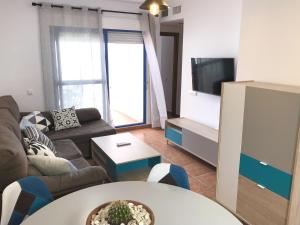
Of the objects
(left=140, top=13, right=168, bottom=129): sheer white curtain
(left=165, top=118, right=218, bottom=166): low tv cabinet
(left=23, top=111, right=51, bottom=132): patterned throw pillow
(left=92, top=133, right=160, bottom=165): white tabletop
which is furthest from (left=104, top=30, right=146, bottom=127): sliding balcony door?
(left=92, top=133, right=160, bottom=165): white tabletop

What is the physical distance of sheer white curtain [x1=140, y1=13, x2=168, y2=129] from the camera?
5.04 metres

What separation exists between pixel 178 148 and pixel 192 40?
77.2 inches

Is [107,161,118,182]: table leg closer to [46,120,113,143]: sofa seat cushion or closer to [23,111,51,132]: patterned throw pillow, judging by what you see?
[46,120,113,143]: sofa seat cushion

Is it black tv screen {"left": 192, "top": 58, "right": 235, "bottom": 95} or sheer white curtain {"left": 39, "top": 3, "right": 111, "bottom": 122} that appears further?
sheer white curtain {"left": 39, "top": 3, "right": 111, "bottom": 122}

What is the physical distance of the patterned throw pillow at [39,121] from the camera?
382cm

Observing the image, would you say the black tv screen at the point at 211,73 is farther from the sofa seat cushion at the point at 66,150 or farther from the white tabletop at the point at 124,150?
the sofa seat cushion at the point at 66,150

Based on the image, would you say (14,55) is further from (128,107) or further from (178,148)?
(178,148)

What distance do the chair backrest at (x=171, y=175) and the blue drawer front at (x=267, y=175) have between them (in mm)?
833

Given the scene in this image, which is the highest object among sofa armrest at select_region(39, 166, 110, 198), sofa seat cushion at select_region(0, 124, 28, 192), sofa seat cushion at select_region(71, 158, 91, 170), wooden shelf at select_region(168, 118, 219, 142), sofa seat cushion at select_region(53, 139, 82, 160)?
sofa seat cushion at select_region(0, 124, 28, 192)

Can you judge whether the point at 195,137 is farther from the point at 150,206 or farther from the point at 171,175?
the point at 150,206

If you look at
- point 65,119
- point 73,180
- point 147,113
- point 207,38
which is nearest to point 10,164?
point 73,180

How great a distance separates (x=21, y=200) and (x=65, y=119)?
8.97ft

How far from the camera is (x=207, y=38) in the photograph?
3.96 metres

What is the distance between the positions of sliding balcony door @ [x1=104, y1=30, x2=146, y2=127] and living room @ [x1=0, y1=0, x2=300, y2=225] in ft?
0.08
